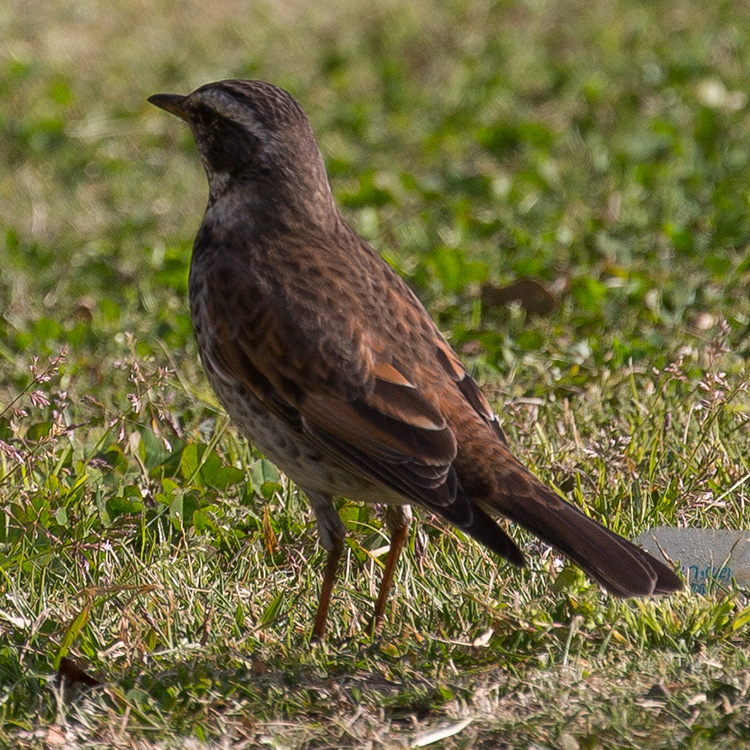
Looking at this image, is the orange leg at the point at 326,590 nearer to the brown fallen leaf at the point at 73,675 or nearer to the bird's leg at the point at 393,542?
the bird's leg at the point at 393,542

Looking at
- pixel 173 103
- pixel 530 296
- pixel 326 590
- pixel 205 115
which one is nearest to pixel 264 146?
pixel 205 115

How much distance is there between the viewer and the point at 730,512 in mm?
4738

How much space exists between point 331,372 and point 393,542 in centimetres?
63

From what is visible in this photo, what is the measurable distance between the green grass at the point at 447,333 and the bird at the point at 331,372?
0.24 metres

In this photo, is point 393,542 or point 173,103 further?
point 173,103

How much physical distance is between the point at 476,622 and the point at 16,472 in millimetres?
2011

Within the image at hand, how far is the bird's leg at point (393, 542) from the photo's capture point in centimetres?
432

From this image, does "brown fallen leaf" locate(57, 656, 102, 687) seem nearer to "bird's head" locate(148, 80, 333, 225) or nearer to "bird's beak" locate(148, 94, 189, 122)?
"bird's head" locate(148, 80, 333, 225)

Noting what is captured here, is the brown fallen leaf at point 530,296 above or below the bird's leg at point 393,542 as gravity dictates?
above

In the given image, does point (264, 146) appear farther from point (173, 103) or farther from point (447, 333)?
point (447, 333)

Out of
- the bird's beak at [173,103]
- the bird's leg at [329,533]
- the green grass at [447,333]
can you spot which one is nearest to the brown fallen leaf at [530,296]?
the green grass at [447,333]

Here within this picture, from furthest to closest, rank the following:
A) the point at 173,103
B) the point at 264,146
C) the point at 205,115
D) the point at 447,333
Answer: the point at 447,333 → the point at 173,103 → the point at 205,115 → the point at 264,146

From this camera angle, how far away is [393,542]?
4617 millimetres

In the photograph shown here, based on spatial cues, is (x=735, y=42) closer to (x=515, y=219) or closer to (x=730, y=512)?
(x=515, y=219)
